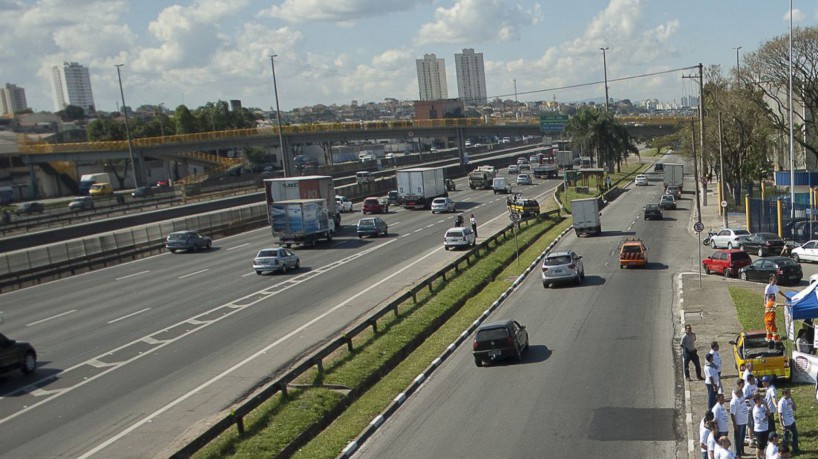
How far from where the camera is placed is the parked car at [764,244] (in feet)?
141

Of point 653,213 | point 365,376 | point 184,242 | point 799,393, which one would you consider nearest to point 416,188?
point 653,213

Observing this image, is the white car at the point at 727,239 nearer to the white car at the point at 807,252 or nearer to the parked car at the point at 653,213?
the white car at the point at 807,252

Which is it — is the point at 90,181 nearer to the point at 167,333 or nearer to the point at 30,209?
the point at 30,209

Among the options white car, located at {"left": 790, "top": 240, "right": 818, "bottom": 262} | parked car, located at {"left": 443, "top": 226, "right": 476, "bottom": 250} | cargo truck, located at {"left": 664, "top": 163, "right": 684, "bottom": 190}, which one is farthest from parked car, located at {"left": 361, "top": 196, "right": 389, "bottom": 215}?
white car, located at {"left": 790, "top": 240, "right": 818, "bottom": 262}

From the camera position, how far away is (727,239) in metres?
46.5

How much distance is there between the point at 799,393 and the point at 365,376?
10.9 metres

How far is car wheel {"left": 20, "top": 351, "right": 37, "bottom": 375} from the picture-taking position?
23953mm

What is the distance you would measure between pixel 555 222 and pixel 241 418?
169ft

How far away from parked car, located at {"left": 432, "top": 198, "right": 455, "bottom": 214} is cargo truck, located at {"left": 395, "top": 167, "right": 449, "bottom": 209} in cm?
420

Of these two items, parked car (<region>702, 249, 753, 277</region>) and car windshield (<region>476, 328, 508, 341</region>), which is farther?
parked car (<region>702, 249, 753, 277</region>)

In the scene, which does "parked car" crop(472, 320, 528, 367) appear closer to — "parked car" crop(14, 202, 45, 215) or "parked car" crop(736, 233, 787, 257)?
"parked car" crop(736, 233, 787, 257)

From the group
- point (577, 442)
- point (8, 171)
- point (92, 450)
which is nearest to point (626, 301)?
point (577, 442)

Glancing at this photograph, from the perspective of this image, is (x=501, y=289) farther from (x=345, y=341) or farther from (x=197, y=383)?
(x=197, y=383)

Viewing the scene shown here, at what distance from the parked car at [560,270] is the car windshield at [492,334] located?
41.3ft
